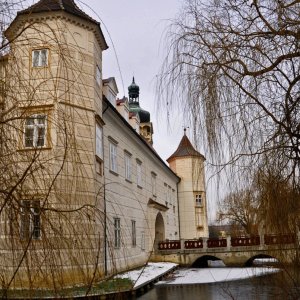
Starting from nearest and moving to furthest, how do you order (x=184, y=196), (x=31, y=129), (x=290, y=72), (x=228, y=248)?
(x=31, y=129), (x=290, y=72), (x=228, y=248), (x=184, y=196)

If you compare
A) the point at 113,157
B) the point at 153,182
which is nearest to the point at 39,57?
the point at 113,157

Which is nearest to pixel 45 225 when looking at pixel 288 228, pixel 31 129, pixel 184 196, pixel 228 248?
pixel 31 129

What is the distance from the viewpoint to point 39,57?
3641 millimetres

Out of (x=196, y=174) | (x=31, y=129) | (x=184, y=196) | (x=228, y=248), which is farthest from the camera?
(x=184, y=196)

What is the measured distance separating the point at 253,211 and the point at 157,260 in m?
21.1

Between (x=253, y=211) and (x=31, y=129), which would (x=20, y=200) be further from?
(x=253, y=211)

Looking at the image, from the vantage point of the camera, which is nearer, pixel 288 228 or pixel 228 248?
pixel 288 228

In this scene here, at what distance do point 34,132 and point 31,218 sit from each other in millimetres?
658

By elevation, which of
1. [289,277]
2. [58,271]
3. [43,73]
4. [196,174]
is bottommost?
[289,277]

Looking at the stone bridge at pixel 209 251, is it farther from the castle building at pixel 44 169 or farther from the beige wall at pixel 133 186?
the castle building at pixel 44 169

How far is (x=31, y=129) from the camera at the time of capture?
3264mm

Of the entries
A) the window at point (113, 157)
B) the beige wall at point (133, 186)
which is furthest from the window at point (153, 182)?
the window at point (113, 157)

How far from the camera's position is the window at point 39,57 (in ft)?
11.7

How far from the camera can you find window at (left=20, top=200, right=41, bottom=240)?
295 cm
